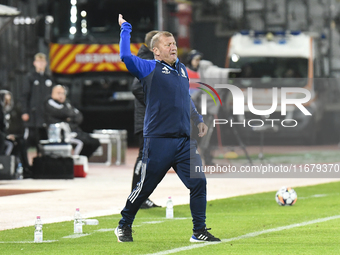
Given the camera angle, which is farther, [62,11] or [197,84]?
[62,11]

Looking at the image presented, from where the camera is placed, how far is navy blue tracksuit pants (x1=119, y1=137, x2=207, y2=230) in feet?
24.3

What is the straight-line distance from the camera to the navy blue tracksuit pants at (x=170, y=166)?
7.41 m

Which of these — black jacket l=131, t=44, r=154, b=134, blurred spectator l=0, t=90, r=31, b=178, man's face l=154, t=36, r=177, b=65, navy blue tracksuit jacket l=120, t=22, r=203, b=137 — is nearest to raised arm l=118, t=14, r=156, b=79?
navy blue tracksuit jacket l=120, t=22, r=203, b=137

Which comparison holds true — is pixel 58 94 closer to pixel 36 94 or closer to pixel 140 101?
pixel 36 94

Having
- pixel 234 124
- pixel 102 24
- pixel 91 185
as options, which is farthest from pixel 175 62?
Result: pixel 102 24

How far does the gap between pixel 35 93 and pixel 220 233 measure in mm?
7451

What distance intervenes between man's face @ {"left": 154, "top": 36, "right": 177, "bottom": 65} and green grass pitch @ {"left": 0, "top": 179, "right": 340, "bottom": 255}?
1.54m

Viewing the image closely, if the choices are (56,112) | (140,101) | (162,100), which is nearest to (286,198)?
(140,101)

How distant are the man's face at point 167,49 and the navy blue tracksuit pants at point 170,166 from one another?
67 cm

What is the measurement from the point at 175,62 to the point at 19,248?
79.6 inches

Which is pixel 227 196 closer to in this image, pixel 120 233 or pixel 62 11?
pixel 120 233

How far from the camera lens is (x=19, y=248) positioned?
7.45m

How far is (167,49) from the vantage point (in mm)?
7477

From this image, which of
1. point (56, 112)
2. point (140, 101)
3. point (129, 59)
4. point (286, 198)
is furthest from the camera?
point (56, 112)
